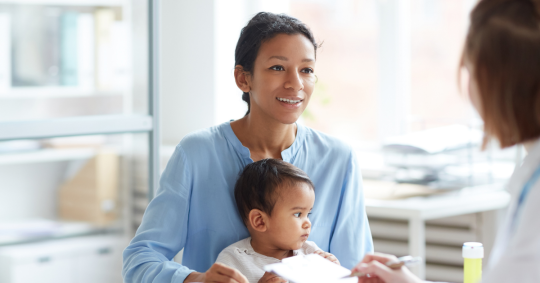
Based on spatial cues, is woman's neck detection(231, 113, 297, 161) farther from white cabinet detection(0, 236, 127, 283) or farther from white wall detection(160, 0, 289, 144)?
white wall detection(160, 0, 289, 144)

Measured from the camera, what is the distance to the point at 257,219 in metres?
1.43

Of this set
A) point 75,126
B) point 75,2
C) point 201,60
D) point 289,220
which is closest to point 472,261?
point 289,220

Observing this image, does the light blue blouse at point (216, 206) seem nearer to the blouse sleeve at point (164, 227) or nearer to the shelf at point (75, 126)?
the blouse sleeve at point (164, 227)

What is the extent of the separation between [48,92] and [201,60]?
54.6 inches

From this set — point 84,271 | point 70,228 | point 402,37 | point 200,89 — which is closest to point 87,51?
point 70,228

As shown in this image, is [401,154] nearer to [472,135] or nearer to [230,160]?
[472,135]

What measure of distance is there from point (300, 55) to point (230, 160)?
1.06 ft

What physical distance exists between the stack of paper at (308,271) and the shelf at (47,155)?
3.54ft

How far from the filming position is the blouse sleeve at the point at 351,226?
5.11 ft

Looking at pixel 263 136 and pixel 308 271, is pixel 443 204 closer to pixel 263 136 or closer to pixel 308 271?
pixel 263 136

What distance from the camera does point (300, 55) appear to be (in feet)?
4.95

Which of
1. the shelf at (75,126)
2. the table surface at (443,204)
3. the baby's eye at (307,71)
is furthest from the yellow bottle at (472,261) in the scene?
the shelf at (75,126)

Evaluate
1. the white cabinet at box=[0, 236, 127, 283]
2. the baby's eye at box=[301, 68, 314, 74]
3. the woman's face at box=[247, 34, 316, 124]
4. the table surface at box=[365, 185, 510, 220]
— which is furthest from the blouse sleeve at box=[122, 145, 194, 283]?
the table surface at box=[365, 185, 510, 220]

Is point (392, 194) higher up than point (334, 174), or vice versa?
point (334, 174)
